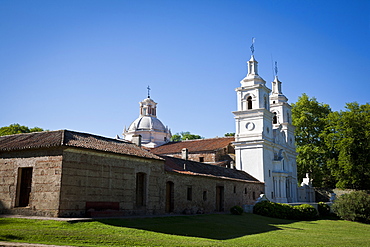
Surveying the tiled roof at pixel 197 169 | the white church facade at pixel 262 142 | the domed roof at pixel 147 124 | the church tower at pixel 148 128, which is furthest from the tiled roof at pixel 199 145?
the domed roof at pixel 147 124

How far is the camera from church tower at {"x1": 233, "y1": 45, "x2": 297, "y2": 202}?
40031mm

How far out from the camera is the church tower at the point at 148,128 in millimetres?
56969

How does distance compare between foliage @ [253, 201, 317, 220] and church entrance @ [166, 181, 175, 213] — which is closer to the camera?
church entrance @ [166, 181, 175, 213]

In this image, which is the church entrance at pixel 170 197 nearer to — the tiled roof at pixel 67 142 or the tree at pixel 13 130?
the tiled roof at pixel 67 142

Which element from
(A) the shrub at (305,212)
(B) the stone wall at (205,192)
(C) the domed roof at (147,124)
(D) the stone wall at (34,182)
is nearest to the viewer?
(D) the stone wall at (34,182)

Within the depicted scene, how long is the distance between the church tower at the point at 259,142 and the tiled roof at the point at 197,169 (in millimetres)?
2775

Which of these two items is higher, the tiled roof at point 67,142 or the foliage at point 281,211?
the tiled roof at point 67,142

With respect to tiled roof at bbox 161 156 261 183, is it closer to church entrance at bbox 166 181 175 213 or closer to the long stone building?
church entrance at bbox 166 181 175 213

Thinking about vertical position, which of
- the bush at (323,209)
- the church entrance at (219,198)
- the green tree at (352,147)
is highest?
the green tree at (352,147)

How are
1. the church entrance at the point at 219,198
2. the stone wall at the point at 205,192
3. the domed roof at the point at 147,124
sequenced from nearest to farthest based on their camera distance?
the stone wall at the point at 205,192
the church entrance at the point at 219,198
the domed roof at the point at 147,124

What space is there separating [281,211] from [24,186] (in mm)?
20272

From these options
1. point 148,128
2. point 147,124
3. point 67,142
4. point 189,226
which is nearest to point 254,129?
point 148,128

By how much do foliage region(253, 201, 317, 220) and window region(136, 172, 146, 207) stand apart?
40.2 ft

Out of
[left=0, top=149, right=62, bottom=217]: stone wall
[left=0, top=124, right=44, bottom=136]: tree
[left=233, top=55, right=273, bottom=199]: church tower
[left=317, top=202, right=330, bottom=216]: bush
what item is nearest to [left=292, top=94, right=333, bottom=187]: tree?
[left=233, top=55, right=273, bottom=199]: church tower
